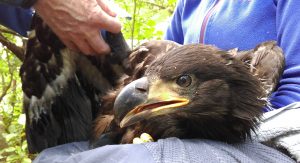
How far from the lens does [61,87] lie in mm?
2533

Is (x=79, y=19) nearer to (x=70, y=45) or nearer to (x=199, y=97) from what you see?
(x=70, y=45)

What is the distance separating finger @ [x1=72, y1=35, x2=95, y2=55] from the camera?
88.9 inches

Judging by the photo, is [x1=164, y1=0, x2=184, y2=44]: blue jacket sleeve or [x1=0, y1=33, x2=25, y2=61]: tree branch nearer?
[x1=164, y1=0, x2=184, y2=44]: blue jacket sleeve

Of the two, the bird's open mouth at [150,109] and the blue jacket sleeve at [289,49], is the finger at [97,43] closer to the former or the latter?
the bird's open mouth at [150,109]

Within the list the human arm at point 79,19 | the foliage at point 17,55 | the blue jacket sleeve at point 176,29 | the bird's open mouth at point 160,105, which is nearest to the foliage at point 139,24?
the foliage at point 17,55

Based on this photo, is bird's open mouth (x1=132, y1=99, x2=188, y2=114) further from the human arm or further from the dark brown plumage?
the human arm

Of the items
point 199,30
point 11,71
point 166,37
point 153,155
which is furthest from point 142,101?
point 11,71

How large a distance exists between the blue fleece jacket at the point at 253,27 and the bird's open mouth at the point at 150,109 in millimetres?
423

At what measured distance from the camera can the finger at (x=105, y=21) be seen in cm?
213

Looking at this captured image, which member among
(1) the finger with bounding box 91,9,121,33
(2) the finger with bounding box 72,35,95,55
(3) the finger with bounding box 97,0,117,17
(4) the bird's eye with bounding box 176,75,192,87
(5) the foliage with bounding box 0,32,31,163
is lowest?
(5) the foliage with bounding box 0,32,31,163

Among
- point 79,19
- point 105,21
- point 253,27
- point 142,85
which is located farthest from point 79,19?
point 253,27

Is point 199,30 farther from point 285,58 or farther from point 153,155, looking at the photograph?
point 153,155

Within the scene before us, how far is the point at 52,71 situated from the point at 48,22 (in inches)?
15.1

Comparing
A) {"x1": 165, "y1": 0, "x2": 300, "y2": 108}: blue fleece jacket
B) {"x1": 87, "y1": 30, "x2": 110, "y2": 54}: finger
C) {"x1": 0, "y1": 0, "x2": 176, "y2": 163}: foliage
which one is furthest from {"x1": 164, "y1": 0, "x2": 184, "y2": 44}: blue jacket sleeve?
{"x1": 0, "y1": 0, "x2": 176, "y2": 163}: foliage
